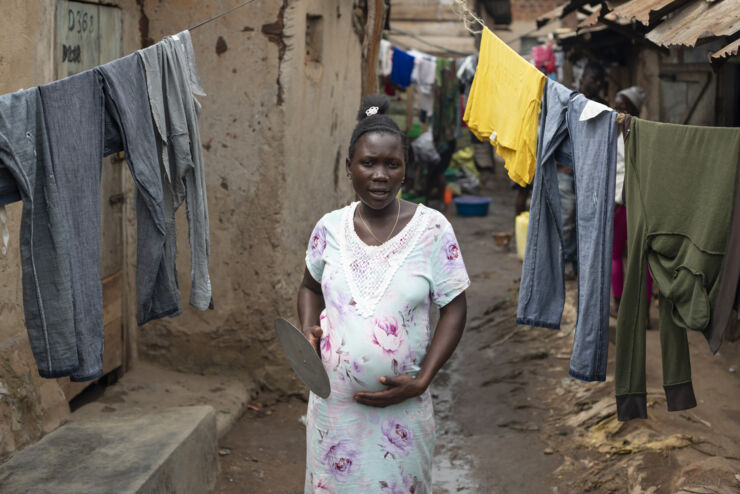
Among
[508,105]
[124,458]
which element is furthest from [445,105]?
[124,458]

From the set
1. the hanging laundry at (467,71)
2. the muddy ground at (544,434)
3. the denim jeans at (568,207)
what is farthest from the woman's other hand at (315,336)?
the hanging laundry at (467,71)

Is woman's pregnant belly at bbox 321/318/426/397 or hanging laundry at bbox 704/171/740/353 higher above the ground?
hanging laundry at bbox 704/171/740/353

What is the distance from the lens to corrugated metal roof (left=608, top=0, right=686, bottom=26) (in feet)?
15.8

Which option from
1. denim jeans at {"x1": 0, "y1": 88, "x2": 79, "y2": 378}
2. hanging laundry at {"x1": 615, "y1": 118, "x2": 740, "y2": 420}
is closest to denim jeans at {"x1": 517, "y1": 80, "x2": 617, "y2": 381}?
hanging laundry at {"x1": 615, "y1": 118, "x2": 740, "y2": 420}

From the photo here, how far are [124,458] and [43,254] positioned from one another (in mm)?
1453

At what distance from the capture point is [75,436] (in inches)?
160

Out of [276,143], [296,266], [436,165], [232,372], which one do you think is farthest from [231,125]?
[436,165]

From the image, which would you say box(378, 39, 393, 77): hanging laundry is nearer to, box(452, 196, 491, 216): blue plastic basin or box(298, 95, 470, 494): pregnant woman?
box(452, 196, 491, 216): blue plastic basin

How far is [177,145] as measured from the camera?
10.7 feet

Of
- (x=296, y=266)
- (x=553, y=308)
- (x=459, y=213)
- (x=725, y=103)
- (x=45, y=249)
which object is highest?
(x=725, y=103)

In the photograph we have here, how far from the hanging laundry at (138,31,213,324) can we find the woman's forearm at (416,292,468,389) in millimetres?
1070

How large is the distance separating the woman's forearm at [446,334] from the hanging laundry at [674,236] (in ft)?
2.49

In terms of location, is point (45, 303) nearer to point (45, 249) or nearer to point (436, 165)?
point (45, 249)

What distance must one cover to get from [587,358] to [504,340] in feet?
14.0
